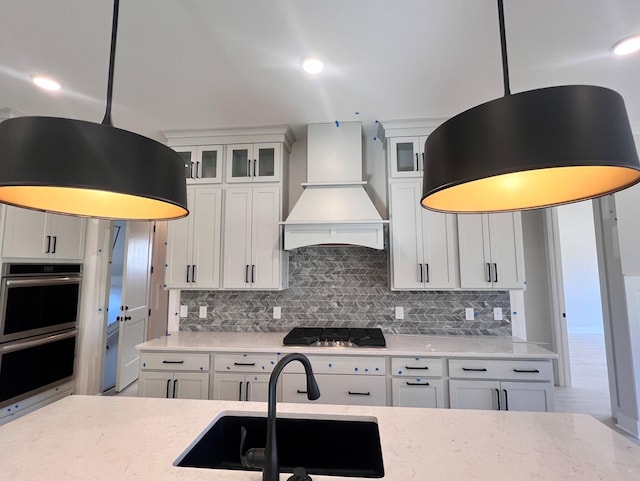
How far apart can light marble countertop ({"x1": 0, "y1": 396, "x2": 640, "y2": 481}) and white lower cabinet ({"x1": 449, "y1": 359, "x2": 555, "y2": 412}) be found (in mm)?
1066

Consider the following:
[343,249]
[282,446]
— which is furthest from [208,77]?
[282,446]

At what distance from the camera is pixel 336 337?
8.84ft

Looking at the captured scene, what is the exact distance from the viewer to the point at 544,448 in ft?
3.55

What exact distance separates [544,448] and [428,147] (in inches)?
44.2

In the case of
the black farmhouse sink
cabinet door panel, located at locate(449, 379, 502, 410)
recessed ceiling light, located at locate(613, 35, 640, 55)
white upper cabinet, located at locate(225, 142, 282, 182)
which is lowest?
cabinet door panel, located at locate(449, 379, 502, 410)

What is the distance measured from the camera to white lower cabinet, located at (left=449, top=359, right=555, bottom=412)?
2.34 metres

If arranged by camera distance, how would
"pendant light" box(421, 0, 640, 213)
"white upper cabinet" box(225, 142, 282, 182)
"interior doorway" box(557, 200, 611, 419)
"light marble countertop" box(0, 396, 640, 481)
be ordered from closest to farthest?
1. "pendant light" box(421, 0, 640, 213)
2. "light marble countertop" box(0, 396, 640, 481)
3. "white upper cabinet" box(225, 142, 282, 182)
4. "interior doorway" box(557, 200, 611, 419)

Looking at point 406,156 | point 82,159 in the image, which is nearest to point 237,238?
point 406,156

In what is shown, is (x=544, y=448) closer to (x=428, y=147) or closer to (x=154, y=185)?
(x=428, y=147)

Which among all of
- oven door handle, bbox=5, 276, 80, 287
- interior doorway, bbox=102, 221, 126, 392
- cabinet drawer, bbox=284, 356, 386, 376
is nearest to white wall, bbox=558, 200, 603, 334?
cabinet drawer, bbox=284, 356, 386, 376

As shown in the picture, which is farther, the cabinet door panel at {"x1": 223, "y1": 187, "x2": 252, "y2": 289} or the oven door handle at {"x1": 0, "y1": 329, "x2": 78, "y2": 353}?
the cabinet door panel at {"x1": 223, "y1": 187, "x2": 252, "y2": 289}

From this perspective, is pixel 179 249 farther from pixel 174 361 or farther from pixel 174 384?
pixel 174 384

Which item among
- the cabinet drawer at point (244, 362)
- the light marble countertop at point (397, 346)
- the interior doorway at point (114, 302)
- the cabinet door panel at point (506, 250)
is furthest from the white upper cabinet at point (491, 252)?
the interior doorway at point (114, 302)

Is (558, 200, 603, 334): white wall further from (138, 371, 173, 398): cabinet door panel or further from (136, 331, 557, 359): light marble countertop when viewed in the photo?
(138, 371, 173, 398): cabinet door panel
